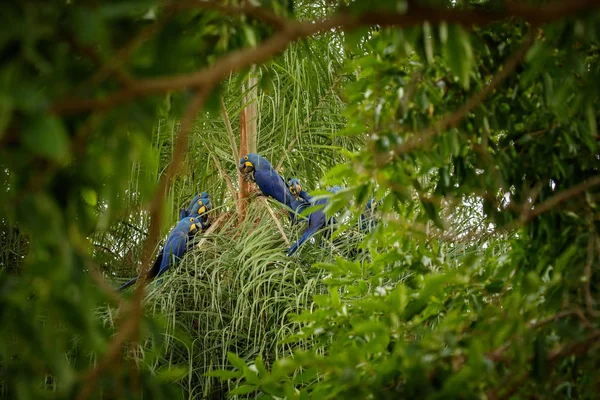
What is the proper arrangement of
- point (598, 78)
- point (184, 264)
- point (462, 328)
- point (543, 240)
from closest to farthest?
point (598, 78) → point (462, 328) → point (543, 240) → point (184, 264)

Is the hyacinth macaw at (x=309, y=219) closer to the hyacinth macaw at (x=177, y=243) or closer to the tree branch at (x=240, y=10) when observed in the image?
the hyacinth macaw at (x=177, y=243)

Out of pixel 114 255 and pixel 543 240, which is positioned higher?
pixel 114 255

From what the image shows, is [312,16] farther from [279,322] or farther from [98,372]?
[98,372]

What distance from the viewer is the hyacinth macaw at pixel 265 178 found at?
105 inches

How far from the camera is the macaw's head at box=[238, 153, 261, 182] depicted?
2.66m

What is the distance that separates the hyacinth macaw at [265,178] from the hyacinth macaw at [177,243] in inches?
10.1

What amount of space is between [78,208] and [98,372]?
218mm

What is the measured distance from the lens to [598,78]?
100 cm

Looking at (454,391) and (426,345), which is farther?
(426,345)

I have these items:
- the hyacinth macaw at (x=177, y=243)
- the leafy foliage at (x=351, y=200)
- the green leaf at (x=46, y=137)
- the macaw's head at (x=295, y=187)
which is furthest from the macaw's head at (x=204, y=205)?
the green leaf at (x=46, y=137)

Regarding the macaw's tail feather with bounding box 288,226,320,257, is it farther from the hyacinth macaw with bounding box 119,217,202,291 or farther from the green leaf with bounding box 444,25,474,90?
the green leaf with bounding box 444,25,474,90

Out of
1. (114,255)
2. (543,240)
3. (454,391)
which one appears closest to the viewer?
(454,391)

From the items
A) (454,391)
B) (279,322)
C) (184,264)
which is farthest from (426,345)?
Answer: (184,264)

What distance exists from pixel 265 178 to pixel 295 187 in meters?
0.13
